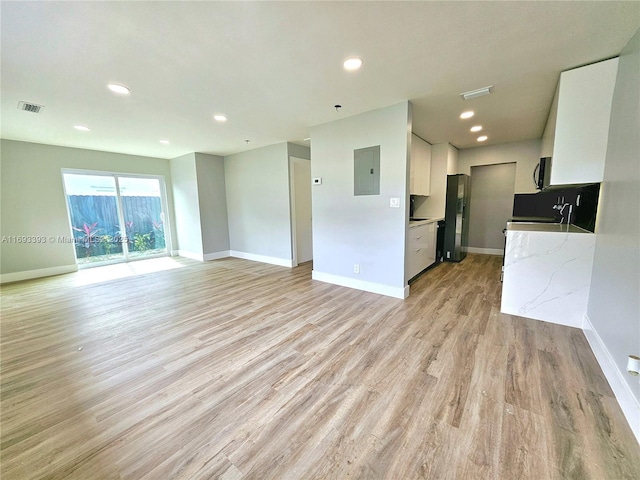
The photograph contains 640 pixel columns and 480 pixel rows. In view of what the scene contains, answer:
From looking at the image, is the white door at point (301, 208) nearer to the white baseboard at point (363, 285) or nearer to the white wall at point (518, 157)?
the white baseboard at point (363, 285)

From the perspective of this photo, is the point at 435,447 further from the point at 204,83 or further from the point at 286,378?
the point at 204,83

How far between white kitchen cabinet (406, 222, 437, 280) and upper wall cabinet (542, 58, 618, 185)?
1684 mm

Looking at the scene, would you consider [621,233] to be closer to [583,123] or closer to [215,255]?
[583,123]

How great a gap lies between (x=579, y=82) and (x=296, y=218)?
4336 millimetres

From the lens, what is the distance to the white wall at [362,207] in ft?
10.3

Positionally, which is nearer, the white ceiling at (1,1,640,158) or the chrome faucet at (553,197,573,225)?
the white ceiling at (1,1,640,158)

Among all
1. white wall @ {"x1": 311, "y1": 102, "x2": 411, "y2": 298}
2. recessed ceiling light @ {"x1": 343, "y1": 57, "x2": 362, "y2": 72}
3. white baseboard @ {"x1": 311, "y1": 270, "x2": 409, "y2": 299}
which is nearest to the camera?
recessed ceiling light @ {"x1": 343, "y1": 57, "x2": 362, "y2": 72}

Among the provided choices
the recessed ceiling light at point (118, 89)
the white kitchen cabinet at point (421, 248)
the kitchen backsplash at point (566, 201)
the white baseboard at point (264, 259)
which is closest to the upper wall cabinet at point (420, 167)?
the white kitchen cabinet at point (421, 248)

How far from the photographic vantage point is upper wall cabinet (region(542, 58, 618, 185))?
2166 mm

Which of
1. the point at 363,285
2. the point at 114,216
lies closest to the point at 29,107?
the point at 114,216

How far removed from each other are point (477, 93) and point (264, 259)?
188 inches

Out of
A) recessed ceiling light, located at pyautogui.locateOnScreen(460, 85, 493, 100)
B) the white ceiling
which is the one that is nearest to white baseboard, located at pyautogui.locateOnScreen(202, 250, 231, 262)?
the white ceiling

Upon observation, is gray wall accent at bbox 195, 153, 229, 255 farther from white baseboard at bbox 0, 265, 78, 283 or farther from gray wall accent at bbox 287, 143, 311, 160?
white baseboard at bbox 0, 265, 78, 283

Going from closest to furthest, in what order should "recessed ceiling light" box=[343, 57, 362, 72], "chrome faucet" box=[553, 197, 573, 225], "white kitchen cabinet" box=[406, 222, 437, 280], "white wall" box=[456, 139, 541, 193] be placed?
"recessed ceiling light" box=[343, 57, 362, 72]
"chrome faucet" box=[553, 197, 573, 225]
"white kitchen cabinet" box=[406, 222, 437, 280]
"white wall" box=[456, 139, 541, 193]
